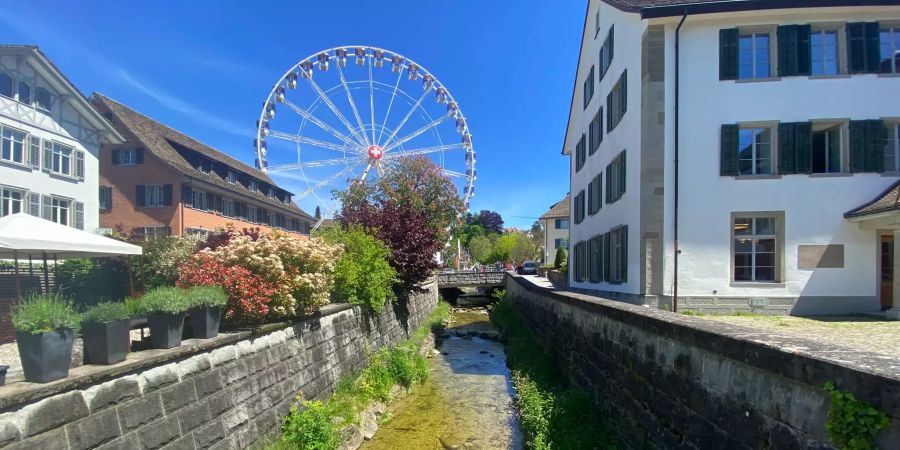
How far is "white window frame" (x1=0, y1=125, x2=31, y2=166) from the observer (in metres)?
18.8

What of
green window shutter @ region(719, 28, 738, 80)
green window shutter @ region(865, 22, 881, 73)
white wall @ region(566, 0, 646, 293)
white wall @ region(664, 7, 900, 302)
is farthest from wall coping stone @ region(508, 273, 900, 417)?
green window shutter @ region(865, 22, 881, 73)

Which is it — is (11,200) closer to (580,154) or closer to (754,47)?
(580,154)

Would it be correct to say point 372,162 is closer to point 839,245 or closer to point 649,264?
point 649,264

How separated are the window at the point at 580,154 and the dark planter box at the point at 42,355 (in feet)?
64.6

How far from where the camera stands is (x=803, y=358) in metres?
3.17

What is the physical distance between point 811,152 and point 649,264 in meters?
4.98

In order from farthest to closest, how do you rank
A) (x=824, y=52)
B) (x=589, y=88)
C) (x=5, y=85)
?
(x=589, y=88)
(x=5, y=85)
(x=824, y=52)

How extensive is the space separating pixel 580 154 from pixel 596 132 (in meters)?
3.77

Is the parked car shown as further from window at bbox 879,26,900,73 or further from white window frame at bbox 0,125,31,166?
white window frame at bbox 0,125,31,166

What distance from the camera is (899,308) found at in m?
11.2

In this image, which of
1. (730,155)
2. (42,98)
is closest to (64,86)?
(42,98)

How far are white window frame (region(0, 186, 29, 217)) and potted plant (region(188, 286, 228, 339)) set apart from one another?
65.2ft

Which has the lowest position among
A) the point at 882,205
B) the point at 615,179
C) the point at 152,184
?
the point at 882,205

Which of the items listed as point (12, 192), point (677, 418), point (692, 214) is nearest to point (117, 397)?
point (677, 418)
